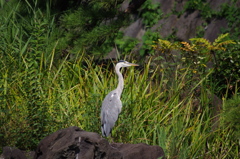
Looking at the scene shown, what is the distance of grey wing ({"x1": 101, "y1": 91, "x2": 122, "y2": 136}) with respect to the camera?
4609 millimetres

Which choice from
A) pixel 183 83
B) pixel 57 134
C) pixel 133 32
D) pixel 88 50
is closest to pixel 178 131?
pixel 183 83

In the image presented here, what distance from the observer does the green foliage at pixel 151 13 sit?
28.6 feet

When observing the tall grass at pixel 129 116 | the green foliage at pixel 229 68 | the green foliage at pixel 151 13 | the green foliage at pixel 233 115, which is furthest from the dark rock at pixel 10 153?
the green foliage at pixel 151 13

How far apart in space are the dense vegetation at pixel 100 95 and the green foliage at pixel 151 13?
1946 mm

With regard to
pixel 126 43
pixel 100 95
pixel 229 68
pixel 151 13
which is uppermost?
pixel 151 13

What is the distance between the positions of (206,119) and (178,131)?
0.80 m

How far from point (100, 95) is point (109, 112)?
0.65m

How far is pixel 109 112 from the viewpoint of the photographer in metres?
4.59

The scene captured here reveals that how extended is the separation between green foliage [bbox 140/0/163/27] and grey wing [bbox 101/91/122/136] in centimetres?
429

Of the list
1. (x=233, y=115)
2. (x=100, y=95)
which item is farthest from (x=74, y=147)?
(x=233, y=115)

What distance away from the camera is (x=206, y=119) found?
547 cm

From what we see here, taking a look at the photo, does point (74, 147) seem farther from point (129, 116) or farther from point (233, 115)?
point (233, 115)

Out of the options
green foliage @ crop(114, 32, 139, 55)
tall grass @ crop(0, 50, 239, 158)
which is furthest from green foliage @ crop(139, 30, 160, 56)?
tall grass @ crop(0, 50, 239, 158)

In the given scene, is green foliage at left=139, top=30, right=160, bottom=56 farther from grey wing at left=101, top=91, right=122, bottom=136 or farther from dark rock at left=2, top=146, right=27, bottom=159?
dark rock at left=2, top=146, right=27, bottom=159
